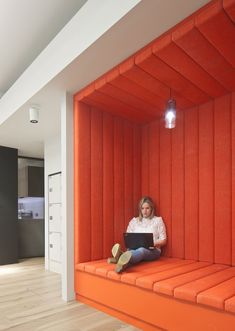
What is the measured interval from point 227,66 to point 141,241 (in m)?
2.01

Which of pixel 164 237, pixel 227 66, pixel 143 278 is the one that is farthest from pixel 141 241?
pixel 227 66

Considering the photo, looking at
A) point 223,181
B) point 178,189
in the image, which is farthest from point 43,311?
point 223,181

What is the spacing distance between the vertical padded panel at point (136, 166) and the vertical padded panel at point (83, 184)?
0.80 m

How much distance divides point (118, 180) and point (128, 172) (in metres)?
0.23

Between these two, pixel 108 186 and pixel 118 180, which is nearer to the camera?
pixel 108 186

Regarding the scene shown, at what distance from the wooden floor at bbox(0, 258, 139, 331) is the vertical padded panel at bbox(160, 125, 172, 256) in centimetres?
128

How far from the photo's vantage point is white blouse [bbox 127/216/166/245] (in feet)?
11.9

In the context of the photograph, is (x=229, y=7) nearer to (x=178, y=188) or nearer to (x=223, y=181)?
(x=223, y=181)

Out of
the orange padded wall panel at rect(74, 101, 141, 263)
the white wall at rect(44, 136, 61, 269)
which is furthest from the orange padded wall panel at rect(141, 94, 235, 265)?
the white wall at rect(44, 136, 61, 269)

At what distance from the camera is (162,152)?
3873 mm

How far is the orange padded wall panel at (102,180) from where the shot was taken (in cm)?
339

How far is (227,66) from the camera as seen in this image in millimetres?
2615

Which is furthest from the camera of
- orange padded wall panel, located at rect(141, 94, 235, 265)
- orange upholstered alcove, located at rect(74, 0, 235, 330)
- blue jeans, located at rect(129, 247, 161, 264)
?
orange padded wall panel, located at rect(141, 94, 235, 265)

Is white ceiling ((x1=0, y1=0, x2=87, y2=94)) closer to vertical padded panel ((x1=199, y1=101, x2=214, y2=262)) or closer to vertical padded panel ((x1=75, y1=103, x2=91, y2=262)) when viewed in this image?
vertical padded panel ((x1=75, y1=103, x2=91, y2=262))
